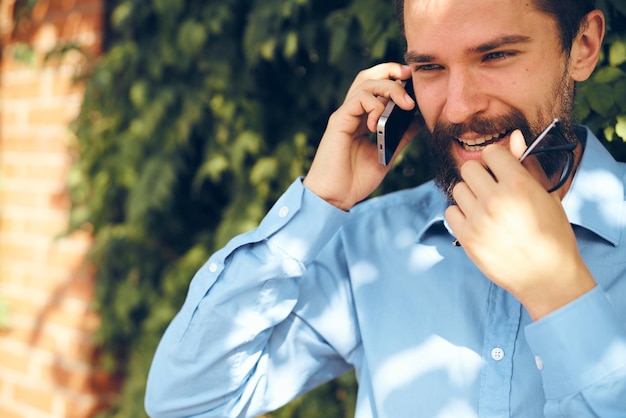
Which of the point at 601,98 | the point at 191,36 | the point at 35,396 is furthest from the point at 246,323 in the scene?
the point at 35,396

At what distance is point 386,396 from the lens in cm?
181

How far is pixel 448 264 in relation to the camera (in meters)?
1.88

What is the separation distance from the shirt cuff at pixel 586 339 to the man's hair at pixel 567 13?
2.24 ft

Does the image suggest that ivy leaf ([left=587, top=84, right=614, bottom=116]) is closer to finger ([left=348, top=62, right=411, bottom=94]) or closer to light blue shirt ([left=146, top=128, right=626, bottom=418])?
light blue shirt ([left=146, top=128, right=626, bottom=418])

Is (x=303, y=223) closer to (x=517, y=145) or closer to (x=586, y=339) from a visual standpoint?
(x=517, y=145)

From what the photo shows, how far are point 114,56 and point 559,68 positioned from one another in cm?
215

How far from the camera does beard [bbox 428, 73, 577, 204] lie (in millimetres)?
1740

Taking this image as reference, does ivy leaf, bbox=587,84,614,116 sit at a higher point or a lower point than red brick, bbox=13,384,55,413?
higher

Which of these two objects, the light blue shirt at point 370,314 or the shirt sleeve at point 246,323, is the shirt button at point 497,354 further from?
the shirt sleeve at point 246,323

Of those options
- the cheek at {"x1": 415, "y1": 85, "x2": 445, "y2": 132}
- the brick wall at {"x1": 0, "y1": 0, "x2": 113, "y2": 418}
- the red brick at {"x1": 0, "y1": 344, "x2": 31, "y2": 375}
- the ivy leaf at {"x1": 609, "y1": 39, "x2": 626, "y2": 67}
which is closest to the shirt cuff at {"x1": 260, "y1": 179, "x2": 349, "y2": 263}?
the cheek at {"x1": 415, "y1": 85, "x2": 445, "y2": 132}

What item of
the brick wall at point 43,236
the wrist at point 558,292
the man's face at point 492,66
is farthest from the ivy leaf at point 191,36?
the wrist at point 558,292

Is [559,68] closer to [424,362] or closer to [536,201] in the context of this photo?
[536,201]

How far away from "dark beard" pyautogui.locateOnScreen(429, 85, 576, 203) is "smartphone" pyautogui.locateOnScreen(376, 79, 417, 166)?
0.11m

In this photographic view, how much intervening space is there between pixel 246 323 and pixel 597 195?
917 mm
